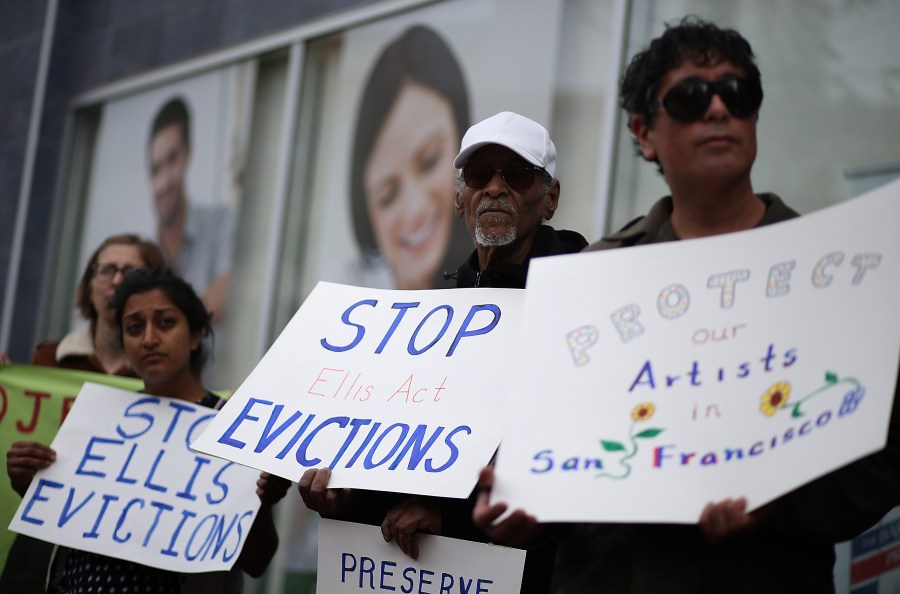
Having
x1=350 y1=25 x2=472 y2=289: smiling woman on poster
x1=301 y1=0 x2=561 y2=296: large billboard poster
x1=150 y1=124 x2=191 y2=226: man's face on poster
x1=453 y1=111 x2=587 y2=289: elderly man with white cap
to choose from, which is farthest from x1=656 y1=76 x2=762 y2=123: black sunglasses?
x1=150 y1=124 x2=191 y2=226: man's face on poster

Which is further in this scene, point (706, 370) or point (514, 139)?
point (514, 139)

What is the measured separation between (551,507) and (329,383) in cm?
93

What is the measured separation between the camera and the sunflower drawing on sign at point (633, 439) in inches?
74.4

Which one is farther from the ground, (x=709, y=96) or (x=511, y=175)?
(x=511, y=175)

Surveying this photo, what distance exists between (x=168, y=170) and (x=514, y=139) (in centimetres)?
494

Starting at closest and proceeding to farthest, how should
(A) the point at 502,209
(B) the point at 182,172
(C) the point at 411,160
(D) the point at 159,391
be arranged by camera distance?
1. (A) the point at 502,209
2. (D) the point at 159,391
3. (C) the point at 411,160
4. (B) the point at 182,172

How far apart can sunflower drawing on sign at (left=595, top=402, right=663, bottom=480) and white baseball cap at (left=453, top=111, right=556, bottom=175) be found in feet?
3.02

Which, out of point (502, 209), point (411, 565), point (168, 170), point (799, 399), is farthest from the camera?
point (168, 170)

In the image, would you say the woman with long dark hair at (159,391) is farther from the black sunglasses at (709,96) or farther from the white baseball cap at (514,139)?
the black sunglasses at (709,96)

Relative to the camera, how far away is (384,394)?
259 cm

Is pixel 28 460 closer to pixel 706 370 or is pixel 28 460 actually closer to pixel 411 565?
pixel 411 565

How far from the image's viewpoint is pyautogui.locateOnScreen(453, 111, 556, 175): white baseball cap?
2.68m

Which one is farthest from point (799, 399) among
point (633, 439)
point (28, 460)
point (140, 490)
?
point (28, 460)

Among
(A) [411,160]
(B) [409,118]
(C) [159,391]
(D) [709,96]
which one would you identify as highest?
(B) [409,118]
